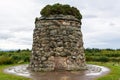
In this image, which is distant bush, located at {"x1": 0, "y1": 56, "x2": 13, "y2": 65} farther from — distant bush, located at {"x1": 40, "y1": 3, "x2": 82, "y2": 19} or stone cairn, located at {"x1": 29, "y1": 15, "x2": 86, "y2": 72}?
distant bush, located at {"x1": 40, "y1": 3, "x2": 82, "y2": 19}

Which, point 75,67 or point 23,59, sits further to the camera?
point 23,59

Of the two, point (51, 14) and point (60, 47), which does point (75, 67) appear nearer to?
point (60, 47)

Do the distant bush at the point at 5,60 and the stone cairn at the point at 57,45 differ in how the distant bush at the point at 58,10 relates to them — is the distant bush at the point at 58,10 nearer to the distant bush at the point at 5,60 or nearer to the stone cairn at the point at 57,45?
the stone cairn at the point at 57,45

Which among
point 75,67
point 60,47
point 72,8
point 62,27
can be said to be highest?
point 72,8

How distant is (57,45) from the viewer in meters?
23.1

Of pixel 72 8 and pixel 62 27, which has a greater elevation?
pixel 72 8

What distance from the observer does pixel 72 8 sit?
24375 millimetres

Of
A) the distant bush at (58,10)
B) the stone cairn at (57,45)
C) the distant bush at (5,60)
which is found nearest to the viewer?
the stone cairn at (57,45)

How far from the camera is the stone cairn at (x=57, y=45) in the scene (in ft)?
75.6

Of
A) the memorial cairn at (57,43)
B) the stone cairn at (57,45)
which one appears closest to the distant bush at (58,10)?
the memorial cairn at (57,43)

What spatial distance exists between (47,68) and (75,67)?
2123 mm

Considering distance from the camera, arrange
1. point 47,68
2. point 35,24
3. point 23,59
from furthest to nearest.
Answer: point 23,59 < point 35,24 < point 47,68

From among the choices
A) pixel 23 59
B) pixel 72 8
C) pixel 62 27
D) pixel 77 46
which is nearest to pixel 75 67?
pixel 77 46

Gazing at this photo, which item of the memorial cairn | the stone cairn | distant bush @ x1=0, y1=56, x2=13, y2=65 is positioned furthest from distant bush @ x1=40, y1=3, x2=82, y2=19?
distant bush @ x1=0, y1=56, x2=13, y2=65
